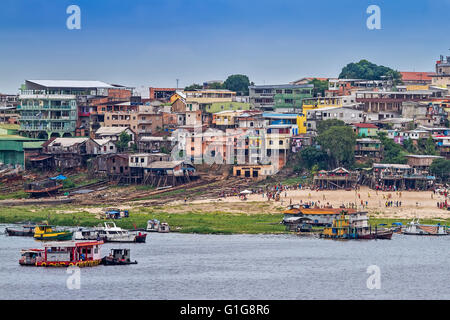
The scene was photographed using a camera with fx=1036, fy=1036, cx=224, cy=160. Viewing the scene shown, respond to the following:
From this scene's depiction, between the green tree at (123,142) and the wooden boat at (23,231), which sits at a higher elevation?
the green tree at (123,142)

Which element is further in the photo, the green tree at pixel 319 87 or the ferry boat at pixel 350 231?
the green tree at pixel 319 87

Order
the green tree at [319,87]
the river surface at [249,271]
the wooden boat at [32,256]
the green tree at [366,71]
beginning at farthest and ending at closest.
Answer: the green tree at [366,71] → the green tree at [319,87] → the wooden boat at [32,256] → the river surface at [249,271]

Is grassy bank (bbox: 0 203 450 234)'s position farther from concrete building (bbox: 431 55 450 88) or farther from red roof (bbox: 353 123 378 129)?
concrete building (bbox: 431 55 450 88)

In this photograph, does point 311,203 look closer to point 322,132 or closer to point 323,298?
point 322,132

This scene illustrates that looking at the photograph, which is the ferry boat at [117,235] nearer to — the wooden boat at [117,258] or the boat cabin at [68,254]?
the wooden boat at [117,258]

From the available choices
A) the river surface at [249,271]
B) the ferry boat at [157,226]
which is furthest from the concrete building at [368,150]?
the ferry boat at [157,226]

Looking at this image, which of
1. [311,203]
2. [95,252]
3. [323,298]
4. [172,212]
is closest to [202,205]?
[172,212]

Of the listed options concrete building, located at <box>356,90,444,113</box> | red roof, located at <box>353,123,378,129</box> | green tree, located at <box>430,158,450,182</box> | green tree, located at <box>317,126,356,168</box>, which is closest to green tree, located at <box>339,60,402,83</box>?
concrete building, located at <box>356,90,444,113</box>
